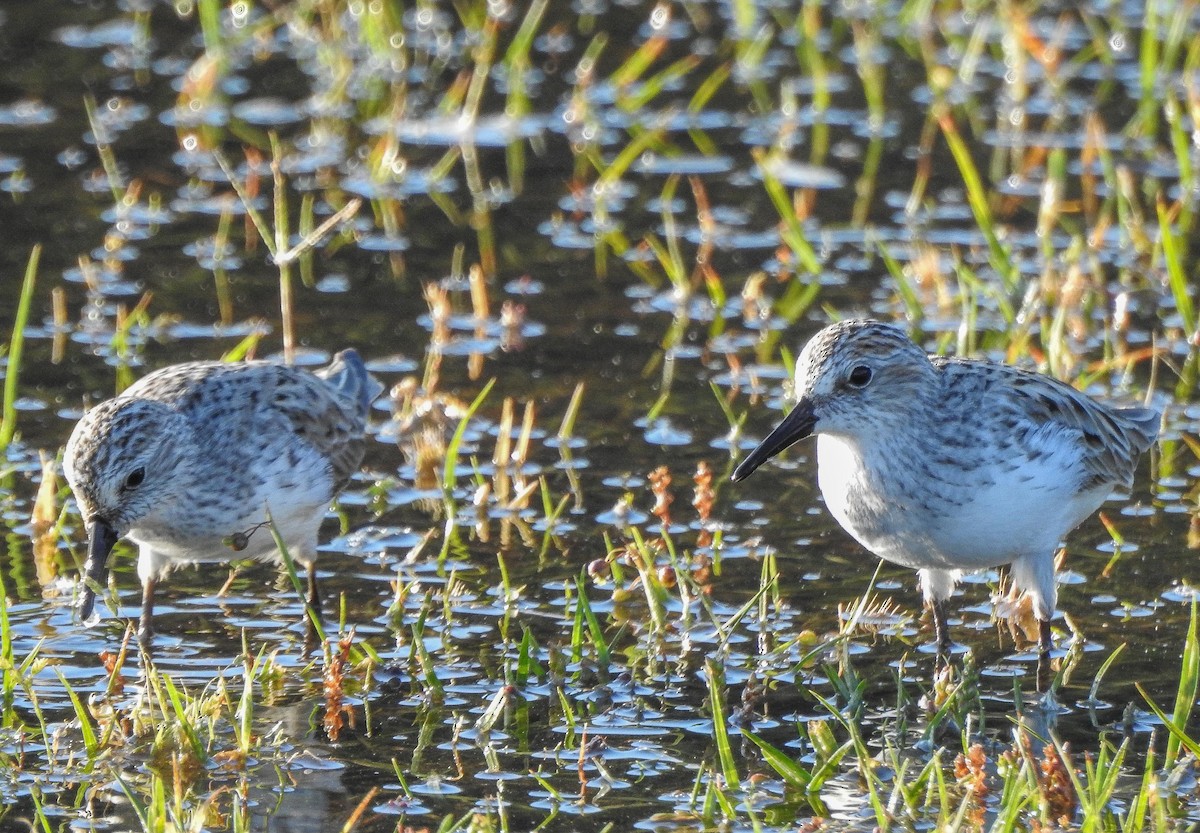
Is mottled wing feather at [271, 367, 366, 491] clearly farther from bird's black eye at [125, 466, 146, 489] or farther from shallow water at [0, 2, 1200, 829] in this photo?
bird's black eye at [125, 466, 146, 489]

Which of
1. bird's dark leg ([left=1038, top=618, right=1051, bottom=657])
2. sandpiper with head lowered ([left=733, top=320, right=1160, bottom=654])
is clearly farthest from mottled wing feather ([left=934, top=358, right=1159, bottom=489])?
bird's dark leg ([left=1038, top=618, right=1051, bottom=657])

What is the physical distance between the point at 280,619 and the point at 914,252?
15.0ft

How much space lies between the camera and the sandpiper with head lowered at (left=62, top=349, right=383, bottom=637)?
23.1 feet

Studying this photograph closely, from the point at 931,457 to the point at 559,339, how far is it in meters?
3.51

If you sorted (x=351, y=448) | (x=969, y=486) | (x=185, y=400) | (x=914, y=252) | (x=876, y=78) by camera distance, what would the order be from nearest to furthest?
(x=969, y=486) → (x=185, y=400) → (x=351, y=448) → (x=914, y=252) → (x=876, y=78)

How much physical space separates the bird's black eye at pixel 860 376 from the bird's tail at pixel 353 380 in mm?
2480

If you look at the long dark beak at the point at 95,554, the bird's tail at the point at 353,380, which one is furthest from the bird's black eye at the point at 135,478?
the bird's tail at the point at 353,380

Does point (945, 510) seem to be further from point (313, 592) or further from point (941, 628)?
point (313, 592)

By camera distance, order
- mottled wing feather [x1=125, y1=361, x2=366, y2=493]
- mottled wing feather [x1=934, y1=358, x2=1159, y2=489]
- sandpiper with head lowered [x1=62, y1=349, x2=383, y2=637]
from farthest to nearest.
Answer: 1. mottled wing feather [x1=125, y1=361, x2=366, y2=493]
2. mottled wing feather [x1=934, y1=358, x2=1159, y2=489]
3. sandpiper with head lowered [x1=62, y1=349, x2=383, y2=637]

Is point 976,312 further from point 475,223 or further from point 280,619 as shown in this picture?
point 280,619

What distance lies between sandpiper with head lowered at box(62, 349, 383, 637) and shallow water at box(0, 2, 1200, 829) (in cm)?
34

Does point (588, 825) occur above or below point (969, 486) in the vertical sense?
below

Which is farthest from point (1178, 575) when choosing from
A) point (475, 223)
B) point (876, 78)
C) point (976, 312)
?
point (876, 78)

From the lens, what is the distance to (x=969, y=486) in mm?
6918
